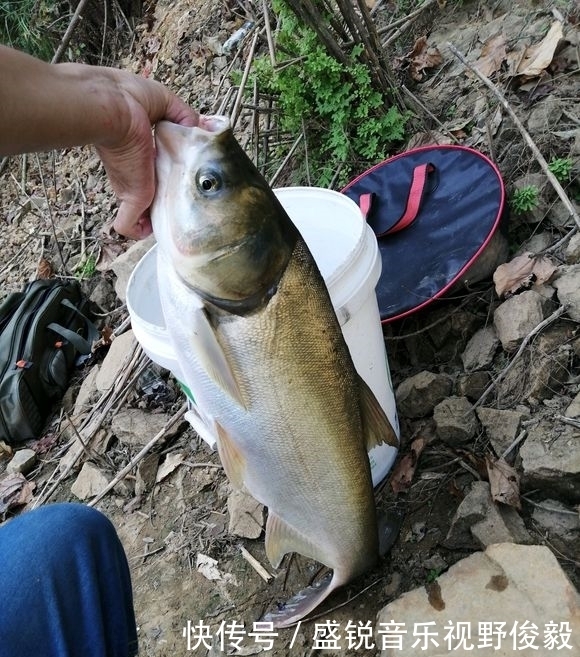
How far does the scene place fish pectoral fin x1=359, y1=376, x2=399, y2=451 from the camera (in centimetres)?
196

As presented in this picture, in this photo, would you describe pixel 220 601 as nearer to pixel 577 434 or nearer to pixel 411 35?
pixel 577 434

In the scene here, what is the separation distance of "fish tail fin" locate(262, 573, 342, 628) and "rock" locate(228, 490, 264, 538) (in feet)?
1.22

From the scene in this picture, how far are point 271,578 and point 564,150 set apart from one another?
2385 millimetres

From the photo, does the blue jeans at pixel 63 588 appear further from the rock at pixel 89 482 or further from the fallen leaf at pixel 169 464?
the rock at pixel 89 482

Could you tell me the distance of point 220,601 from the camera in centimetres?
255

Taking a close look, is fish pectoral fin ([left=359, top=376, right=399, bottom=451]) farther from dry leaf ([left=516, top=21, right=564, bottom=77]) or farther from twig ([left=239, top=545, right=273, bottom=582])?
dry leaf ([left=516, top=21, right=564, bottom=77])

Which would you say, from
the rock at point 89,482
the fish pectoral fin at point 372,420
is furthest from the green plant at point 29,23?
the fish pectoral fin at point 372,420

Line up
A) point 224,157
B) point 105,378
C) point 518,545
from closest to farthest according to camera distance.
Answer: point 224,157 < point 518,545 < point 105,378

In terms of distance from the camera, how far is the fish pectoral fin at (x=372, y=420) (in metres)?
1.96

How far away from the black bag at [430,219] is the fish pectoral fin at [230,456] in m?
1.18

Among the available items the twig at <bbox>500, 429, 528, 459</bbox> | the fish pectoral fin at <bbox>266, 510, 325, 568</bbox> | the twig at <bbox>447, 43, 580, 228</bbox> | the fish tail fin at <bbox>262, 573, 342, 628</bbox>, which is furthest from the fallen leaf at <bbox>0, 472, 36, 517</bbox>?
the twig at <bbox>447, 43, 580, 228</bbox>

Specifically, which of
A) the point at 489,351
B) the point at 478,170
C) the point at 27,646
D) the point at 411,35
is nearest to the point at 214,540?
the point at 27,646

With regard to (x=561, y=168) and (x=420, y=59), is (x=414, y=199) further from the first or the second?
(x=420, y=59)

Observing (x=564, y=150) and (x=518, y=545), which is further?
(x=564, y=150)
